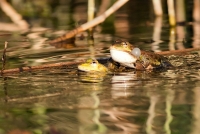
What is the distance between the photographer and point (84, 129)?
12.7ft

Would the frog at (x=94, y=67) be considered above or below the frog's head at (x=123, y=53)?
below

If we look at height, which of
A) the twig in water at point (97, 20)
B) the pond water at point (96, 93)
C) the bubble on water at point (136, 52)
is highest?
the twig in water at point (97, 20)

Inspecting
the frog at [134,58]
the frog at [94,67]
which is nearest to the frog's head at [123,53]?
the frog at [134,58]

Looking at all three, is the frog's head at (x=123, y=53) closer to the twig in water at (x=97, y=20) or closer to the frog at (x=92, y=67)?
the frog at (x=92, y=67)

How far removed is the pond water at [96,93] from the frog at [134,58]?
115mm

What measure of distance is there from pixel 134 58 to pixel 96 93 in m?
0.97

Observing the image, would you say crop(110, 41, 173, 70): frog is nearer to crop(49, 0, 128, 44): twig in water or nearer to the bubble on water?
the bubble on water

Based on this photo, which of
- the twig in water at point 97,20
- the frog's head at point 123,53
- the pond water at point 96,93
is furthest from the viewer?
the twig in water at point 97,20

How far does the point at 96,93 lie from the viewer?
4.88m

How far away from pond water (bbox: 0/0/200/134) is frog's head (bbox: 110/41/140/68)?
0.17 m

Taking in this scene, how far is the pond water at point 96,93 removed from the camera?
3.97 metres

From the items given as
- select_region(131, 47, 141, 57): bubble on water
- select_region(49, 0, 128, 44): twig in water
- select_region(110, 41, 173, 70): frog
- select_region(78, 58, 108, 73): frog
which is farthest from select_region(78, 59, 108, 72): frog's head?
select_region(49, 0, 128, 44): twig in water

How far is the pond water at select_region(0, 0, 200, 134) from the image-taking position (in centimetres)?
397

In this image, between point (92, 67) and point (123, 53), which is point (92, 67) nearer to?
point (92, 67)
